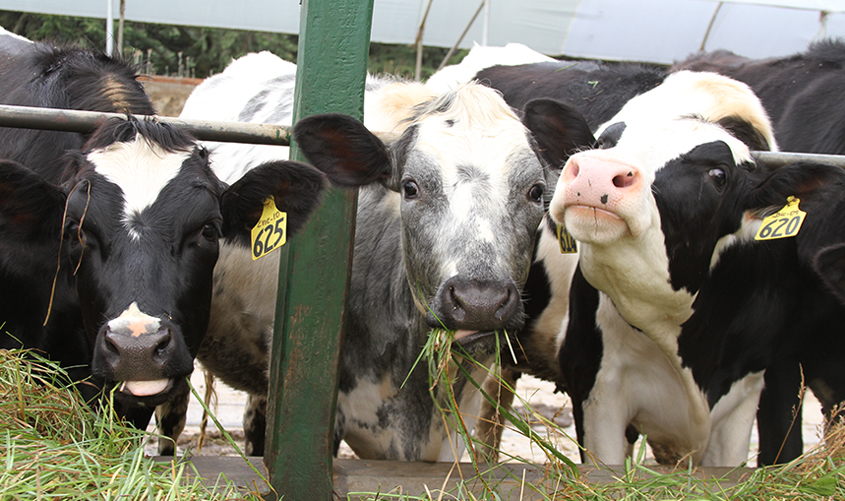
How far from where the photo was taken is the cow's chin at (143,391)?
231cm

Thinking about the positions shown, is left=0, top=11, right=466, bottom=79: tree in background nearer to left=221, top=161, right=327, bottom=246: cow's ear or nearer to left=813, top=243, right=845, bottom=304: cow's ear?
left=221, top=161, right=327, bottom=246: cow's ear

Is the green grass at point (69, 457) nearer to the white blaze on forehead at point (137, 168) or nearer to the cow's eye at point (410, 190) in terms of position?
the white blaze on forehead at point (137, 168)

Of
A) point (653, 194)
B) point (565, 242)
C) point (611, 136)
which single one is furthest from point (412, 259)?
point (611, 136)

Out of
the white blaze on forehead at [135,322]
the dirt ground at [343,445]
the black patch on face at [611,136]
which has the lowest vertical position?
the dirt ground at [343,445]

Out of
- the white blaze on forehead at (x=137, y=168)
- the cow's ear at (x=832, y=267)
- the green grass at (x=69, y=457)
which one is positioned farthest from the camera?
→ the cow's ear at (x=832, y=267)

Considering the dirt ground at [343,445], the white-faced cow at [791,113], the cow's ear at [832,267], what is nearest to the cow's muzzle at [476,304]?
the cow's ear at [832,267]

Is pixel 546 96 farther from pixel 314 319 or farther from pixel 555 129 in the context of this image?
pixel 314 319

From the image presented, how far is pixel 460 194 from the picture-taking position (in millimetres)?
2637

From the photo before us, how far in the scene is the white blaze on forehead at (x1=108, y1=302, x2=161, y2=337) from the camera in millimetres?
2279

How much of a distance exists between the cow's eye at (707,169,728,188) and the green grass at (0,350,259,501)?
199cm

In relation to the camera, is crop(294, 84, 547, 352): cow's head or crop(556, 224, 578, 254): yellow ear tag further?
crop(556, 224, 578, 254): yellow ear tag

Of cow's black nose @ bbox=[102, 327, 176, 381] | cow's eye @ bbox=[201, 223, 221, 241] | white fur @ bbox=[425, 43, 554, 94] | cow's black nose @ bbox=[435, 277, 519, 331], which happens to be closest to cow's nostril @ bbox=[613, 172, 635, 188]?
cow's black nose @ bbox=[435, 277, 519, 331]

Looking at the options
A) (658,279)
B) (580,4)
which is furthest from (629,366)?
(580,4)

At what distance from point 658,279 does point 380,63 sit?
16.5 metres
